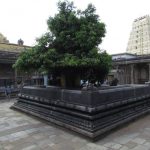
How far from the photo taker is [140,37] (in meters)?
50.7

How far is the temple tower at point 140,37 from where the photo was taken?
4934cm

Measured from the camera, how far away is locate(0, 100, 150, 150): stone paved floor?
429 centimetres

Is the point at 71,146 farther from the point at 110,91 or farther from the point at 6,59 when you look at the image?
the point at 6,59

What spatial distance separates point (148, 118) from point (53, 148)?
152 inches

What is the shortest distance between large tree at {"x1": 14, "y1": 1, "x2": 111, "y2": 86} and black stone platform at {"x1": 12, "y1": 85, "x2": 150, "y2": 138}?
88 cm

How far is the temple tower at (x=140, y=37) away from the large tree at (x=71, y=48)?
44.6m

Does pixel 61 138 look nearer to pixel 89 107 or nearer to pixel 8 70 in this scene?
pixel 89 107

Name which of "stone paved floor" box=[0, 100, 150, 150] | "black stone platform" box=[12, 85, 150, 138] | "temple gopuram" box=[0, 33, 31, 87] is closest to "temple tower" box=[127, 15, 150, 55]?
"temple gopuram" box=[0, 33, 31, 87]

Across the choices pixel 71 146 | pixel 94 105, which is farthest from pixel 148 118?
pixel 71 146

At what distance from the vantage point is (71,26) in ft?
21.6

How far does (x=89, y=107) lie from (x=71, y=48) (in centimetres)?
238

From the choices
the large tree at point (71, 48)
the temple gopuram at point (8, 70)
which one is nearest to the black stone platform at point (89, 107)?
the large tree at point (71, 48)

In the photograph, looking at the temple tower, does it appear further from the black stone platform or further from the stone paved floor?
the stone paved floor

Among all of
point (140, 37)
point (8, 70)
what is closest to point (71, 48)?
point (8, 70)
